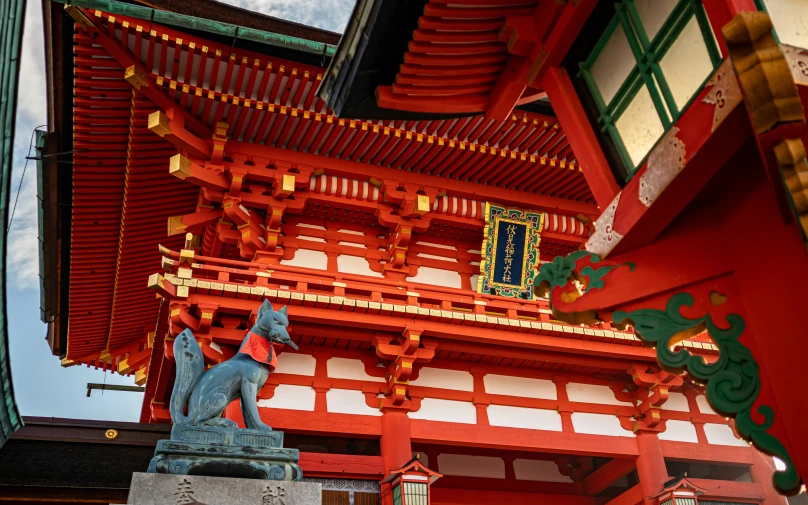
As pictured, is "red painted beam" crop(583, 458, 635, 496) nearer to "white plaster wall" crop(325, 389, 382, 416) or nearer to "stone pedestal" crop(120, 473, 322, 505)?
"white plaster wall" crop(325, 389, 382, 416)

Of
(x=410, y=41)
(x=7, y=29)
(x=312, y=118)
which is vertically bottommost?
(x=7, y=29)

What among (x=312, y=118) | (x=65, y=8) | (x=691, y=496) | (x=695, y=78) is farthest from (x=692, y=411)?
(x=65, y=8)

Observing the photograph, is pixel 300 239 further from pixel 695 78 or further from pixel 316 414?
pixel 695 78

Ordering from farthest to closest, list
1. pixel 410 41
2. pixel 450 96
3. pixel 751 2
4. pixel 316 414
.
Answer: pixel 316 414
pixel 450 96
pixel 410 41
pixel 751 2

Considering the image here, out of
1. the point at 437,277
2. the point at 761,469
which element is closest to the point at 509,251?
the point at 437,277

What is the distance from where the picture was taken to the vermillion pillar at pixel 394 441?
9.70 metres

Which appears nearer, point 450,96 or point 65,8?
point 450,96

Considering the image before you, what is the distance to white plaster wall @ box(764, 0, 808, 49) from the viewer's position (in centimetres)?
364

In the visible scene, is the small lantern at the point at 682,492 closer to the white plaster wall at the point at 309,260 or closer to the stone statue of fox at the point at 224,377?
the white plaster wall at the point at 309,260

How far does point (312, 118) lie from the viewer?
1091 cm

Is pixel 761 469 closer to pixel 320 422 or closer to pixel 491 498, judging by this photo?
pixel 491 498

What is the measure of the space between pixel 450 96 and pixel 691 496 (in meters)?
7.32

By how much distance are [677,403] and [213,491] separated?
27.4 ft

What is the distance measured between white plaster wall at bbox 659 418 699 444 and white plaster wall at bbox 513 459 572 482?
2.10 metres
